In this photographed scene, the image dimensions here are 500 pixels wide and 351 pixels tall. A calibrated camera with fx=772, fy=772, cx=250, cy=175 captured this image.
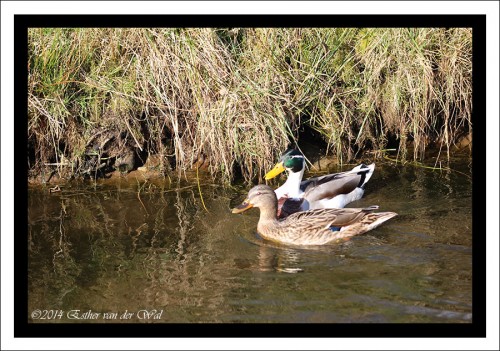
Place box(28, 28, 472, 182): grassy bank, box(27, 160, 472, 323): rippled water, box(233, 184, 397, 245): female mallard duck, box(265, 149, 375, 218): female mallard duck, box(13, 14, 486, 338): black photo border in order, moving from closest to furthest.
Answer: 1. box(13, 14, 486, 338): black photo border
2. box(27, 160, 472, 323): rippled water
3. box(233, 184, 397, 245): female mallard duck
4. box(265, 149, 375, 218): female mallard duck
5. box(28, 28, 472, 182): grassy bank

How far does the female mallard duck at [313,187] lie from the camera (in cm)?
792

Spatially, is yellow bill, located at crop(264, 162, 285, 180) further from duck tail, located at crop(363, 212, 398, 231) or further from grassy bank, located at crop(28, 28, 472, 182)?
duck tail, located at crop(363, 212, 398, 231)

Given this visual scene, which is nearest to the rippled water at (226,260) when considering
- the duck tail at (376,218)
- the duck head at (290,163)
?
the duck tail at (376,218)

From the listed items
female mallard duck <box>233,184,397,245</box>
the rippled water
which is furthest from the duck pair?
the rippled water

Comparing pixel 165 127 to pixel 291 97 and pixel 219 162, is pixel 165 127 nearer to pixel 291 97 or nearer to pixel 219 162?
pixel 219 162

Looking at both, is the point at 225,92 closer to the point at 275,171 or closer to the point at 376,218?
the point at 275,171

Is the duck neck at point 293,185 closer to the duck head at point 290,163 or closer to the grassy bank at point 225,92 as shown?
the duck head at point 290,163

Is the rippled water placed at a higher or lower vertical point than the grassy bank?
lower

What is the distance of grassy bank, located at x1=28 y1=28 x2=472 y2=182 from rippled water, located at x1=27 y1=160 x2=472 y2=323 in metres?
0.45

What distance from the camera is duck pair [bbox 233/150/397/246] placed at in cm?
704

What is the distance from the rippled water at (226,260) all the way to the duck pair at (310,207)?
0.16m

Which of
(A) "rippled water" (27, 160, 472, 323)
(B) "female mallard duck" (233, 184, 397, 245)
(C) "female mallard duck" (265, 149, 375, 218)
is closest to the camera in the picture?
(A) "rippled water" (27, 160, 472, 323)

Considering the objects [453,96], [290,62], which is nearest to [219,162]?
[290,62]
